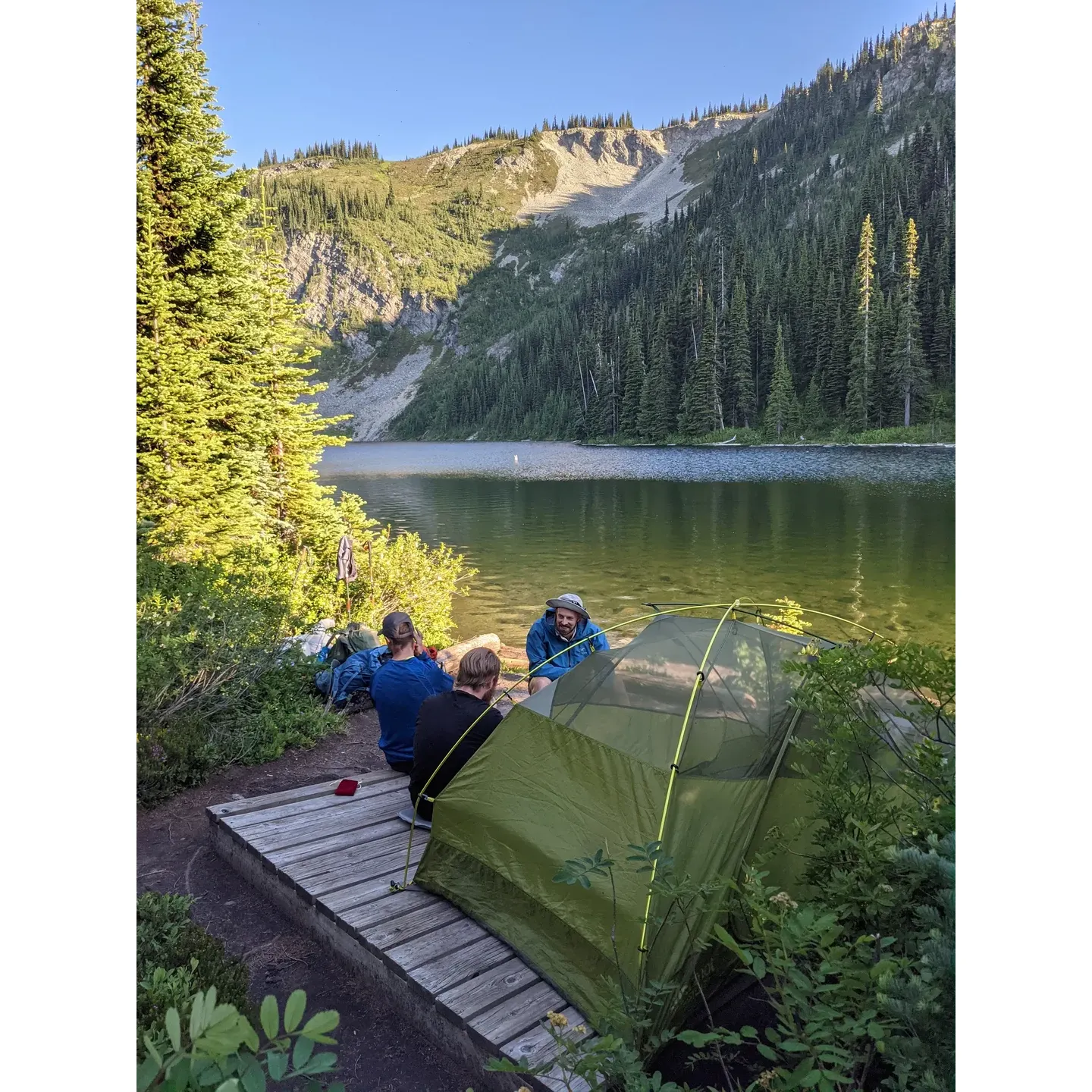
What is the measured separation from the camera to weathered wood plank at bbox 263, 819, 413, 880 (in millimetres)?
3762

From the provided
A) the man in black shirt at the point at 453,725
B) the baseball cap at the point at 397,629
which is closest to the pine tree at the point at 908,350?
the baseball cap at the point at 397,629

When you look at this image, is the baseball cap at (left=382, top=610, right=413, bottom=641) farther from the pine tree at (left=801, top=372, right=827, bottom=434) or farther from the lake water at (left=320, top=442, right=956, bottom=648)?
the pine tree at (left=801, top=372, right=827, bottom=434)

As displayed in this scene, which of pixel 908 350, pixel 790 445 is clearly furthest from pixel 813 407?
pixel 908 350

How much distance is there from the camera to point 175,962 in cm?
305

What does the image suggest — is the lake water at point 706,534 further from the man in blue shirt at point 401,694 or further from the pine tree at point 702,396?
the pine tree at point 702,396

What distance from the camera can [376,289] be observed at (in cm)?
19062

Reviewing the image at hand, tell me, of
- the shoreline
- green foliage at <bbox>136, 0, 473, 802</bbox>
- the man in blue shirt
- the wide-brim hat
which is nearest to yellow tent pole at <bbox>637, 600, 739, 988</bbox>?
the man in blue shirt

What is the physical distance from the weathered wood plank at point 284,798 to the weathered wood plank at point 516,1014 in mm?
1991

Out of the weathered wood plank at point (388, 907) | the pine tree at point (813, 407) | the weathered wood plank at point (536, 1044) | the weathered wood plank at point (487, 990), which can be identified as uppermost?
the pine tree at point (813, 407)

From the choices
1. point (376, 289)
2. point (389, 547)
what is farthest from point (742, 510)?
point (376, 289)

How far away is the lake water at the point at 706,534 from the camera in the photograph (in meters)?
15.8

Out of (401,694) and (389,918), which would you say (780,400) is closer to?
(401,694)

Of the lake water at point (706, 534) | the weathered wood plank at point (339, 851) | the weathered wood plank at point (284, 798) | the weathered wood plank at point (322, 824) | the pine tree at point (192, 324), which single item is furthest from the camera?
the lake water at point (706, 534)

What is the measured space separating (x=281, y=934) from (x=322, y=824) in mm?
632
